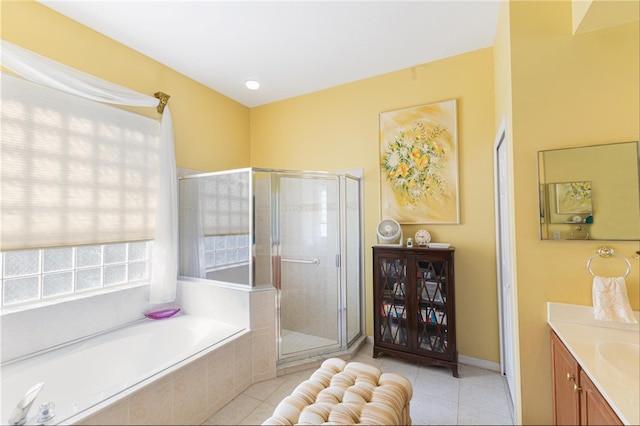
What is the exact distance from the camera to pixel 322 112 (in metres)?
3.12

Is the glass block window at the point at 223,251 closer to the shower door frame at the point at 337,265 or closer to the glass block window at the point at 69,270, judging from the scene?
the shower door frame at the point at 337,265

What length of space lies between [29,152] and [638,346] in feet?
11.3

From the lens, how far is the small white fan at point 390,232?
2.51 metres

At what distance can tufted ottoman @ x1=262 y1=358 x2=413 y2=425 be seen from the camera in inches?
45.2

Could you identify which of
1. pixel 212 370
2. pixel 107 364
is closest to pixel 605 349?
pixel 212 370

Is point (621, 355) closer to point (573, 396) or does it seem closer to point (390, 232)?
point (573, 396)

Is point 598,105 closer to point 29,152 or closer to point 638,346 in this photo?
point 638,346

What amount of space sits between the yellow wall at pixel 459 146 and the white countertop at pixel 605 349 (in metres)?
0.99

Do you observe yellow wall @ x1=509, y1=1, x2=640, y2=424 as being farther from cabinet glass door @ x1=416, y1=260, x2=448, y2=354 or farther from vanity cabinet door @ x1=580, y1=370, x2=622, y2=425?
cabinet glass door @ x1=416, y1=260, x2=448, y2=354

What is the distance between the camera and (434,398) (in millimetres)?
1933

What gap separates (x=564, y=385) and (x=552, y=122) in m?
1.30

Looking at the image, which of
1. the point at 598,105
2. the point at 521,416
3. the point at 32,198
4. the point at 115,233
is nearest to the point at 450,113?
the point at 598,105

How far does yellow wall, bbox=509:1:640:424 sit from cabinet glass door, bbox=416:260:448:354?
2.58 ft

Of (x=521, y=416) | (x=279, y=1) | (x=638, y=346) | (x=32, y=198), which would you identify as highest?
(x=279, y=1)
